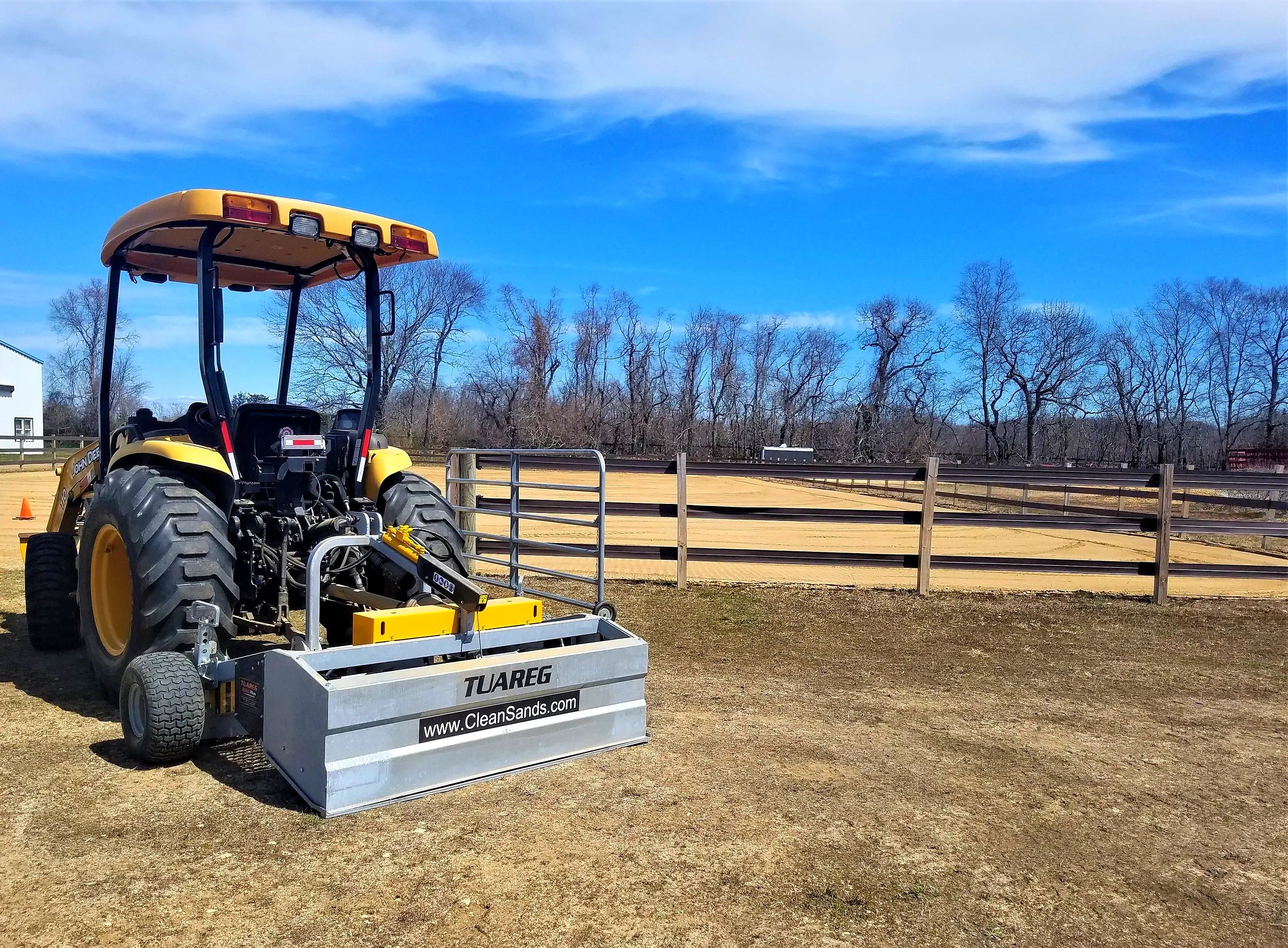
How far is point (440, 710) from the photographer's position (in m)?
3.89

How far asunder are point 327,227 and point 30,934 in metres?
3.44

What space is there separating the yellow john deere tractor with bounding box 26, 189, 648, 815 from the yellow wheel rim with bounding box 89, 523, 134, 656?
1 centimetres

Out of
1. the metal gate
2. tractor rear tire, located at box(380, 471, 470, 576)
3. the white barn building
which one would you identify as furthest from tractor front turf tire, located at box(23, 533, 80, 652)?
the white barn building

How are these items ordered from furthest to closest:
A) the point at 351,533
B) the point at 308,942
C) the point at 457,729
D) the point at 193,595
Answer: the point at 351,533 → the point at 193,595 → the point at 457,729 → the point at 308,942

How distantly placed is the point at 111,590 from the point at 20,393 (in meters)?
58.3

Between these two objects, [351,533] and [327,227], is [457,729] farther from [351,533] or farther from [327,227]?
[327,227]

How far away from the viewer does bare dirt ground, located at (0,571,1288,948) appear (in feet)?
9.70

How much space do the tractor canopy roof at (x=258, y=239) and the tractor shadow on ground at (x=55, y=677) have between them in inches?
100

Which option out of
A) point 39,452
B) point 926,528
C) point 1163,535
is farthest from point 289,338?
point 39,452

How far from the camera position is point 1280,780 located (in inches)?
178

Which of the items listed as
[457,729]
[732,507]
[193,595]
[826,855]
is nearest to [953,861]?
[826,855]

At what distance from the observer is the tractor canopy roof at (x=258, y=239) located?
4.70 metres

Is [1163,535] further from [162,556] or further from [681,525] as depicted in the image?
[162,556]

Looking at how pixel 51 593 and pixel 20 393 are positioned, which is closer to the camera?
pixel 51 593
